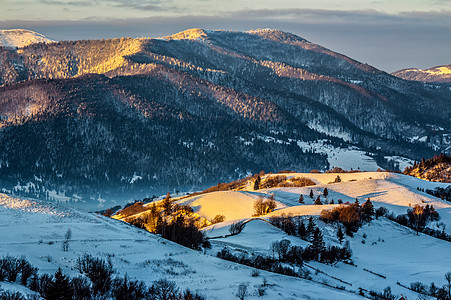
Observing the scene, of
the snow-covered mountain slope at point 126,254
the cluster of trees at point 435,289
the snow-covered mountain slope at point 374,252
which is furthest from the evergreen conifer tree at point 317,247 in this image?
the snow-covered mountain slope at point 126,254

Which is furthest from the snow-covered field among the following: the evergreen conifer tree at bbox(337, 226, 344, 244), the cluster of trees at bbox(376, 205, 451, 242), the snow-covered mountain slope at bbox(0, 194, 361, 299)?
the cluster of trees at bbox(376, 205, 451, 242)

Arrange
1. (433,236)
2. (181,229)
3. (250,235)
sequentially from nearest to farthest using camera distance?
(181,229) → (250,235) → (433,236)

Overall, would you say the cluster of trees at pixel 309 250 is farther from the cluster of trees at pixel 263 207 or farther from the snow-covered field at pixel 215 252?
the cluster of trees at pixel 263 207

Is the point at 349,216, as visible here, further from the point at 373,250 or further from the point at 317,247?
the point at 317,247

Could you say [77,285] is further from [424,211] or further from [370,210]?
[424,211]

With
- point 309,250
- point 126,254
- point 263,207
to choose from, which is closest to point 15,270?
point 126,254

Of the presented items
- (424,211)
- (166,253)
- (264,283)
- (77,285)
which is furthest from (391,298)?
(424,211)
